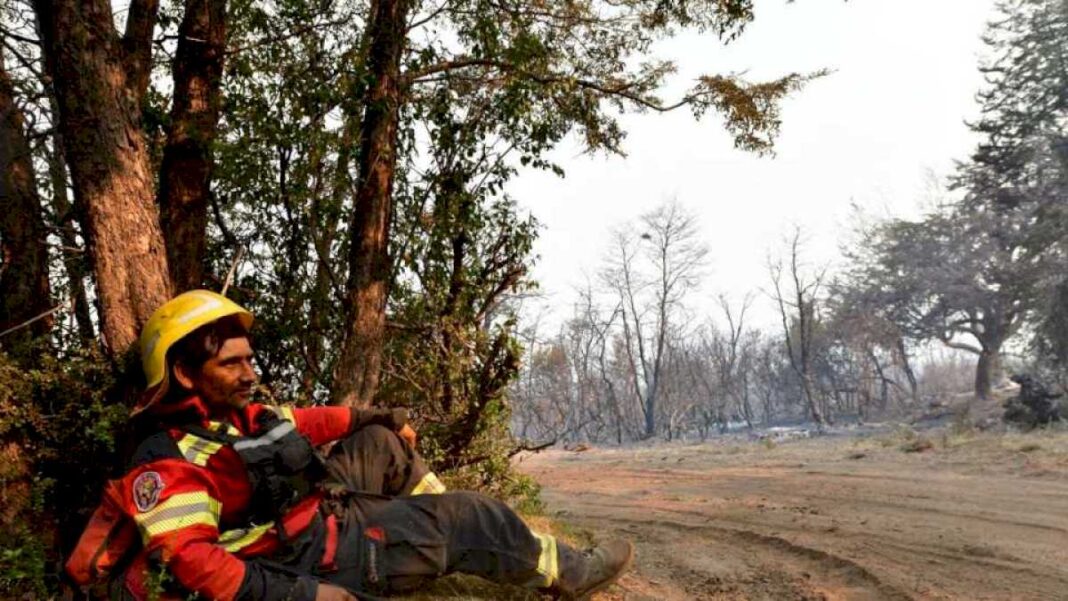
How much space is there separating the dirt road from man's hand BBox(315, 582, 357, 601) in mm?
2239

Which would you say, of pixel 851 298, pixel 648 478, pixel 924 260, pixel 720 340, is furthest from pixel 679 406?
pixel 648 478

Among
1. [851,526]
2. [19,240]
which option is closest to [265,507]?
[19,240]

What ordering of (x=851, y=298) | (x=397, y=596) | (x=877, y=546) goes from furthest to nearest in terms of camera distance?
(x=851, y=298) → (x=877, y=546) → (x=397, y=596)

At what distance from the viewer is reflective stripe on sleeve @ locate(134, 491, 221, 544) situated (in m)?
2.70

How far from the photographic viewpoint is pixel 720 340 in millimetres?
56125

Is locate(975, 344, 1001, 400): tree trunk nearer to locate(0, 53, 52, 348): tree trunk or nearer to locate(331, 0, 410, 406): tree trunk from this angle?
locate(331, 0, 410, 406): tree trunk

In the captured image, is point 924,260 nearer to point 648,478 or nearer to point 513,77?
point 648,478

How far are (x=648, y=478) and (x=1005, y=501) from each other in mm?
7297

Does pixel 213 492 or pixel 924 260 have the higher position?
pixel 924 260

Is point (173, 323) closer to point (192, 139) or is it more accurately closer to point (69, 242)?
point (192, 139)

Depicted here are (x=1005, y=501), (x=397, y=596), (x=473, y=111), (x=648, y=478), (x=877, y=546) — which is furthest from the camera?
(x=648, y=478)

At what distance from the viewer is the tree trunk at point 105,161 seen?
3969 mm

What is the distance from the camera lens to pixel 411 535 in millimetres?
3350

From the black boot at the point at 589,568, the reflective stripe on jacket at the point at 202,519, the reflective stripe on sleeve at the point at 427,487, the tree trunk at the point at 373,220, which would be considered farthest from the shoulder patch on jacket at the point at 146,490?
the tree trunk at the point at 373,220
